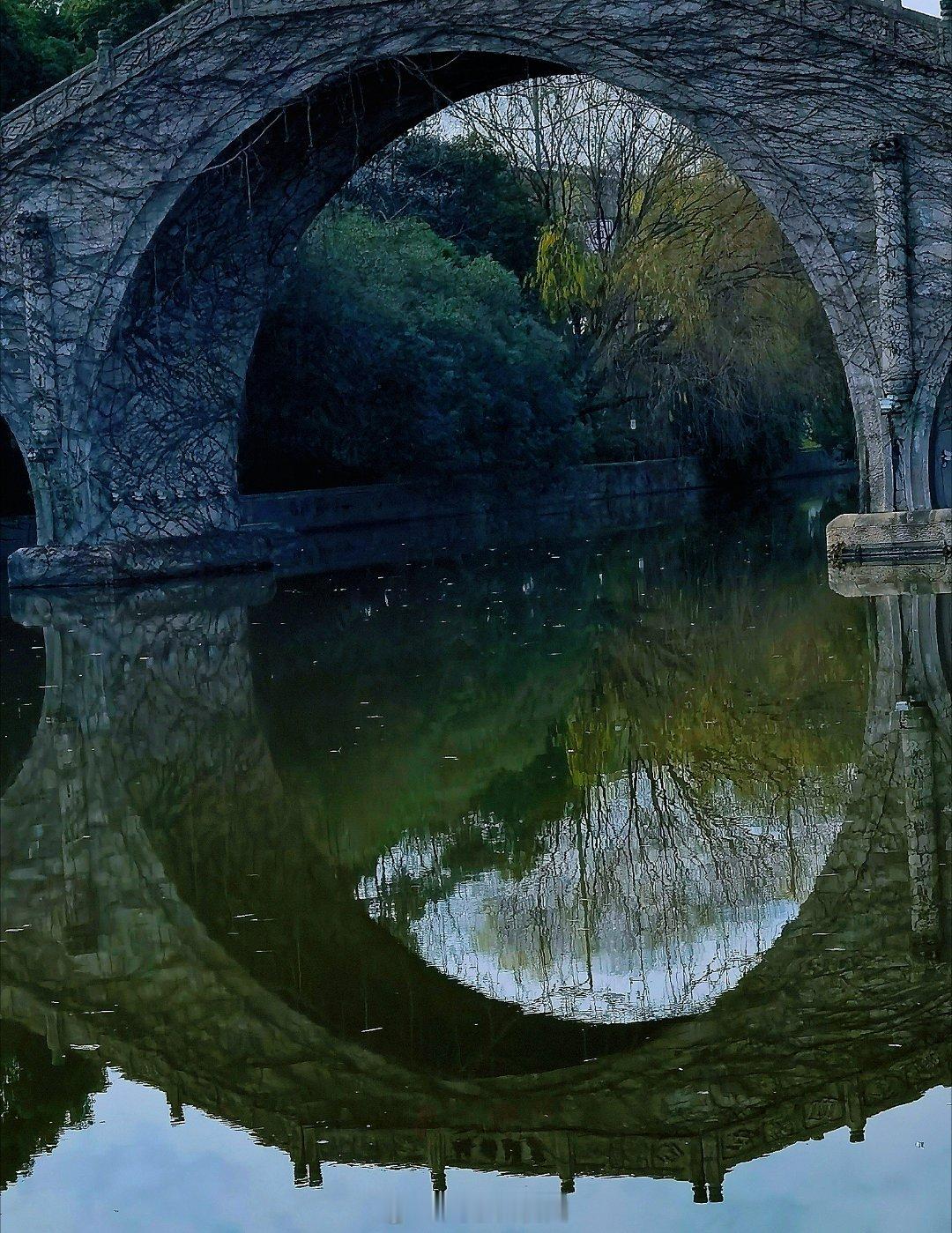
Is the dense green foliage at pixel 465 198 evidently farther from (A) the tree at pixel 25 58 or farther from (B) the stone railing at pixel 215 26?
(B) the stone railing at pixel 215 26

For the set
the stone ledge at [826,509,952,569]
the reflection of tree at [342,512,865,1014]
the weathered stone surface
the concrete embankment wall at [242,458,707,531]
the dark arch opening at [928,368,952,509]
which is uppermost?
the concrete embankment wall at [242,458,707,531]

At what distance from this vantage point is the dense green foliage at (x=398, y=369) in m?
23.7

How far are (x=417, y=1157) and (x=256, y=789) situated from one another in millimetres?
3330

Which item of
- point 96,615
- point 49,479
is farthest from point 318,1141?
point 49,479

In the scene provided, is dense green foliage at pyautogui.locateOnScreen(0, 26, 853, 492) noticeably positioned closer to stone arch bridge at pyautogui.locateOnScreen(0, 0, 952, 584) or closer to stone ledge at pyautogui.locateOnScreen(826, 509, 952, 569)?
stone arch bridge at pyautogui.locateOnScreen(0, 0, 952, 584)

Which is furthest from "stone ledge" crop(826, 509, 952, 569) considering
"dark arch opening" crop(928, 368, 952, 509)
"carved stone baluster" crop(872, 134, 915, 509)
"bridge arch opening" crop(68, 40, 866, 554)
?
"bridge arch opening" crop(68, 40, 866, 554)

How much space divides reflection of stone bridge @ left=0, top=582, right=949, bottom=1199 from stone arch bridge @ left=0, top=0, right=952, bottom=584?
829cm

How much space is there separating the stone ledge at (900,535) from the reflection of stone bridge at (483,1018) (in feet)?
24.5

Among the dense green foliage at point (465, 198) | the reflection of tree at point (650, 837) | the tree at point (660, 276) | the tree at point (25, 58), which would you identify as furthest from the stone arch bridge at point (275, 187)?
the dense green foliage at point (465, 198)

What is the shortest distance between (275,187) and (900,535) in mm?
7974

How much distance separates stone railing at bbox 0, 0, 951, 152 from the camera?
1341 centimetres

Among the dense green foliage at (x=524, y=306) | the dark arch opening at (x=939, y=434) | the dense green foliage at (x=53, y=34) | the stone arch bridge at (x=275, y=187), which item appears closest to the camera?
the stone arch bridge at (x=275, y=187)

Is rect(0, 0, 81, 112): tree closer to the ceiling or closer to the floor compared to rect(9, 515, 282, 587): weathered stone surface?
closer to the ceiling

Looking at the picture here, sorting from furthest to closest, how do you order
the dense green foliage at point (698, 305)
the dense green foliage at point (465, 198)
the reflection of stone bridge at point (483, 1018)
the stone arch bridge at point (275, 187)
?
the dense green foliage at point (465, 198), the dense green foliage at point (698, 305), the stone arch bridge at point (275, 187), the reflection of stone bridge at point (483, 1018)
